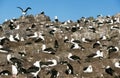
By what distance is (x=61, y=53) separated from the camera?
43.2m

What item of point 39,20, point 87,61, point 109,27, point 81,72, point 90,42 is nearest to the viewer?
point 81,72

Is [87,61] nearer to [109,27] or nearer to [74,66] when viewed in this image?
[74,66]

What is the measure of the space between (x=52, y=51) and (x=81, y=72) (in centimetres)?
753

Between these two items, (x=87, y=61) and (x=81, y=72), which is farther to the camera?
(x=87, y=61)

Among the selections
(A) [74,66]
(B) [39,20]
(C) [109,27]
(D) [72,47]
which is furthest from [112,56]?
(B) [39,20]

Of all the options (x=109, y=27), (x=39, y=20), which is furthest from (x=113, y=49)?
(x=39, y=20)

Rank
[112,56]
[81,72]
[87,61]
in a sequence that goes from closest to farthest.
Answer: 1. [81,72]
2. [87,61]
3. [112,56]

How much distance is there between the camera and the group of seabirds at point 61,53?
36.1m

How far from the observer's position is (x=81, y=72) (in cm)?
3734

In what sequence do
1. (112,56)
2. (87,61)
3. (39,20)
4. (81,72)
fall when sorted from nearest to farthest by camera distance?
(81,72) < (87,61) < (112,56) < (39,20)

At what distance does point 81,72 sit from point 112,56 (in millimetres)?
8349

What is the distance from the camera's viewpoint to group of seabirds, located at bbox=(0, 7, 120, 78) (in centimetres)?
3606

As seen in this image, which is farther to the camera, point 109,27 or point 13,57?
point 109,27

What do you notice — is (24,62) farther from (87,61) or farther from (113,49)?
(113,49)
